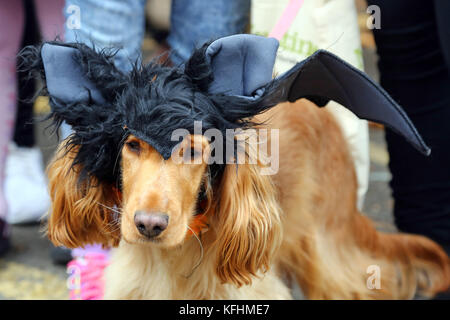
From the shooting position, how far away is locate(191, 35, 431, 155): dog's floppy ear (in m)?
1.65

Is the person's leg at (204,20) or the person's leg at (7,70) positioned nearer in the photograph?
the person's leg at (204,20)

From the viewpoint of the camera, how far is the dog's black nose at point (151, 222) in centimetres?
158

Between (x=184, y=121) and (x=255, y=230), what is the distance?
0.44 meters

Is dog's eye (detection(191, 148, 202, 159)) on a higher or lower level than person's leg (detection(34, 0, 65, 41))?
lower

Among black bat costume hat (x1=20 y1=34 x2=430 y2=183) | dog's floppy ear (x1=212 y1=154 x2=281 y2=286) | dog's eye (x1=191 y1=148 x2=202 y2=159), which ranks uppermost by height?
black bat costume hat (x1=20 y1=34 x2=430 y2=183)

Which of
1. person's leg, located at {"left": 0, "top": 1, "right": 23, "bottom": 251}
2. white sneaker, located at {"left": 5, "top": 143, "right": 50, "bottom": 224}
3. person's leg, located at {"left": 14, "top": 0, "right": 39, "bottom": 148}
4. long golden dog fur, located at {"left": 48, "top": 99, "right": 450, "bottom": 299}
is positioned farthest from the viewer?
person's leg, located at {"left": 14, "top": 0, "right": 39, "bottom": 148}

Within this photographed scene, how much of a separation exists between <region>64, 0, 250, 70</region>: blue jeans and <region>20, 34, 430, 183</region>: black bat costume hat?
0.35m

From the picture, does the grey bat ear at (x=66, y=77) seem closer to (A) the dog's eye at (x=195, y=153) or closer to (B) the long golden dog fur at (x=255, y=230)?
(B) the long golden dog fur at (x=255, y=230)

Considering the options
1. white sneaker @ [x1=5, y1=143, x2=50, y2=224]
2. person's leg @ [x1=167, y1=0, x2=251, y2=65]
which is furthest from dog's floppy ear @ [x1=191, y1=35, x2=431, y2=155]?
white sneaker @ [x1=5, y1=143, x2=50, y2=224]

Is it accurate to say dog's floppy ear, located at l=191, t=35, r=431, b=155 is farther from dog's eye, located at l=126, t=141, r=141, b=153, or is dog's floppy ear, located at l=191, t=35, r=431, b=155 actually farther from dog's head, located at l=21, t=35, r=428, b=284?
dog's eye, located at l=126, t=141, r=141, b=153

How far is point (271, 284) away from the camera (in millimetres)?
2189

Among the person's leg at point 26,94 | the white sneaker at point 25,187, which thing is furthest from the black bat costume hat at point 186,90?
the person's leg at point 26,94

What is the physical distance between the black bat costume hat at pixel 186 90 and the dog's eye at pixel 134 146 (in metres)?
0.03

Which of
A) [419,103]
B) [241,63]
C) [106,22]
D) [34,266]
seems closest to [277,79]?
[241,63]
